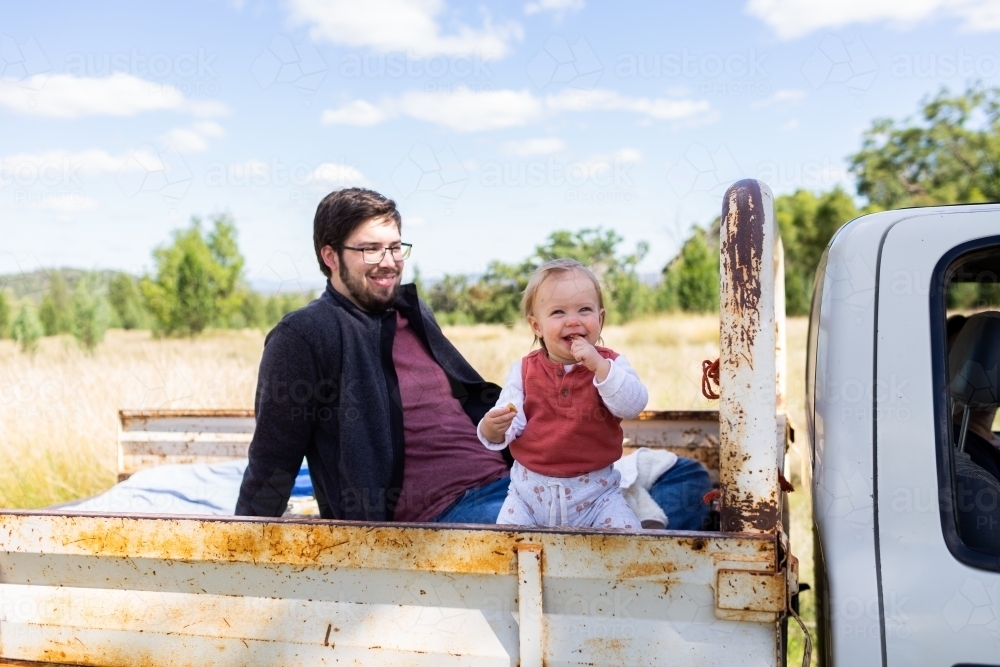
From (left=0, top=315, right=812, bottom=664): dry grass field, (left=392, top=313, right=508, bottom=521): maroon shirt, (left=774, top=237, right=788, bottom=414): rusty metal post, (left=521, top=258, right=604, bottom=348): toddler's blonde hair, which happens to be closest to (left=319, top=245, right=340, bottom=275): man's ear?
(left=392, top=313, right=508, bottom=521): maroon shirt

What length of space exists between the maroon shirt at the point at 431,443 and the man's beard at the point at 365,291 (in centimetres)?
14

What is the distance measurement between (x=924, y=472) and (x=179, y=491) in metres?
2.71

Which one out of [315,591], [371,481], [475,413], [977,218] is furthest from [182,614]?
[977,218]

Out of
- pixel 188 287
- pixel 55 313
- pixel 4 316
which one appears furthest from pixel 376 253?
pixel 188 287

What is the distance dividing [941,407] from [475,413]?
1617 mm

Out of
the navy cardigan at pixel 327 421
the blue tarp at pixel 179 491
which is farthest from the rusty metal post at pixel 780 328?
the blue tarp at pixel 179 491

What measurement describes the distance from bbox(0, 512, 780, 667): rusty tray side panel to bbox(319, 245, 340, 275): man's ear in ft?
3.98

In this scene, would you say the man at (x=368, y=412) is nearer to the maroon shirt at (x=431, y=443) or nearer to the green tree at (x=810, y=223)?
the maroon shirt at (x=431, y=443)

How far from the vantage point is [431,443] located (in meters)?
2.52

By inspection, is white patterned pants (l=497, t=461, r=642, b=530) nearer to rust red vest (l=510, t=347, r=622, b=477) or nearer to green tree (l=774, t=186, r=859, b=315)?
rust red vest (l=510, t=347, r=622, b=477)

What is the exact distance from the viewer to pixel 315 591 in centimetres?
156

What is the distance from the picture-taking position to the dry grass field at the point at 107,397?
538cm

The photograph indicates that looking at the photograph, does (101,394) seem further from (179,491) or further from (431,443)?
(431,443)

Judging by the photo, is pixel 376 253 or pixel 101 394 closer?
pixel 376 253
